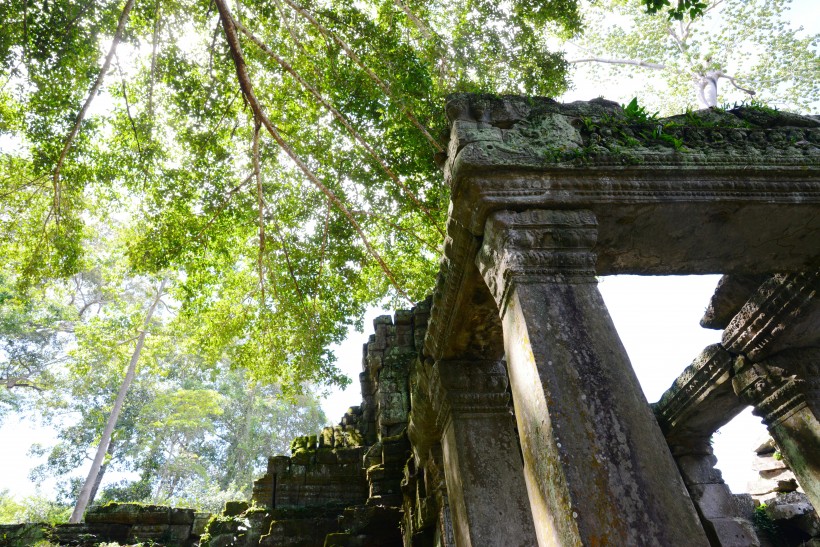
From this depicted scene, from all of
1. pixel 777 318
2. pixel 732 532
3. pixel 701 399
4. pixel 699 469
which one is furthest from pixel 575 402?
pixel 732 532

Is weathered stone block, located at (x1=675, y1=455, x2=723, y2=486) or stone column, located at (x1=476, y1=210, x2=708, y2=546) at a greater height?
weathered stone block, located at (x1=675, y1=455, x2=723, y2=486)

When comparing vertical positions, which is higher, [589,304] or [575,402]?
[589,304]

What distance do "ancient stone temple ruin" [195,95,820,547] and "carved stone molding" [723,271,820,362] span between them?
17 mm

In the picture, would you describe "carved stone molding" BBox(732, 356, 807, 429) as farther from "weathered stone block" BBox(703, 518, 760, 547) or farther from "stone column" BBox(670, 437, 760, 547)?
"weathered stone block" BBox(703, 518, 760, 547)

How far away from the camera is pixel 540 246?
2471 millimetres

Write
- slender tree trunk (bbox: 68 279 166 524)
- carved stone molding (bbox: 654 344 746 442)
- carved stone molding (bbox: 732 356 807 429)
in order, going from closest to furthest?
carved stone molding (bbox: 732 356 807 429)
carved stone molding (bbox: 654 344 746 442)
slender tree trunk (bbox: 68 279 166 524)

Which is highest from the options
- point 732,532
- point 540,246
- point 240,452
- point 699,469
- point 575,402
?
point 240,452

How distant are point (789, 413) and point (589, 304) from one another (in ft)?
11.5

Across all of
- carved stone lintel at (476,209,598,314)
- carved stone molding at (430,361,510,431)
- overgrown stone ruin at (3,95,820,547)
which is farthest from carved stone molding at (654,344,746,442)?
carved stone lintel at (476,209,598,314)

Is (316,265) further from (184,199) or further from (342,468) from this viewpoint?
(342,468)

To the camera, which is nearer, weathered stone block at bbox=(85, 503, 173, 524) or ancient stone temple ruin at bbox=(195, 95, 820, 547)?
ancient stone temple ruin at bbox=(195, 95, 820, 547)

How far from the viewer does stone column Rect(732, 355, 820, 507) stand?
13.9 ft

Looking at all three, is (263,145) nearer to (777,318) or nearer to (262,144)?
(262,144)

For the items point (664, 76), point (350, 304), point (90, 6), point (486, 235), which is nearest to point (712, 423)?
point (486, 235)
